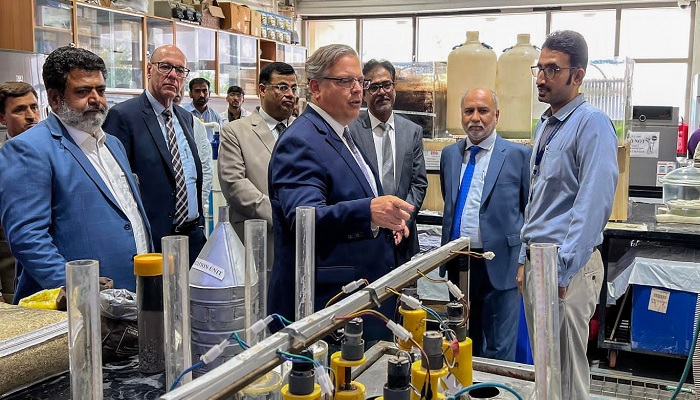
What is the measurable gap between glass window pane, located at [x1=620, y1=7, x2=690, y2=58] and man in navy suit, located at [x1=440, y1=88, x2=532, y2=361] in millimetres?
6036

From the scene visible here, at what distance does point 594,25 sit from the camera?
795 cm

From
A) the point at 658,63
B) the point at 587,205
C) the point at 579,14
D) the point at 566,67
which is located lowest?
the point at 587,205

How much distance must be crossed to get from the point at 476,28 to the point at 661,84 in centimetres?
247

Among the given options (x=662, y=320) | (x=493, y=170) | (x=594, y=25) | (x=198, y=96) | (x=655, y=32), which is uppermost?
(x=594, y=25)

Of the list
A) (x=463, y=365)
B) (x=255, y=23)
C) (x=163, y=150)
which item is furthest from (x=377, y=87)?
(x=255, y=23)

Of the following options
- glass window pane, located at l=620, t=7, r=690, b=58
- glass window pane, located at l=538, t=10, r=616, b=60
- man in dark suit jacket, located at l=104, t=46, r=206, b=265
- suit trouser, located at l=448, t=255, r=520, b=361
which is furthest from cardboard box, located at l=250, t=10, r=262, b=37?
suit trouser, located at l=448, t=255, r=520, b=361

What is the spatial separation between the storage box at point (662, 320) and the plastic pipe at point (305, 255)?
8.64ft

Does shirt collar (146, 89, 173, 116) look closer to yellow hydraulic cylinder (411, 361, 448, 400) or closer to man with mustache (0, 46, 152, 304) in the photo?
man with mustache (0, 46, 152, 304)

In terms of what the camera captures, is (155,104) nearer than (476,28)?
Yes

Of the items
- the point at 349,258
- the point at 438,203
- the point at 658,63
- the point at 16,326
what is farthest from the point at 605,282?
the point at 658,63

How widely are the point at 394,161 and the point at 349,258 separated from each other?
1007 millimetres

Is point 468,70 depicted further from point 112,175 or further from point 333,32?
point 333,32

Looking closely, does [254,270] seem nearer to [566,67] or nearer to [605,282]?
[566,67]

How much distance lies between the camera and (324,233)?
5.64 feet
